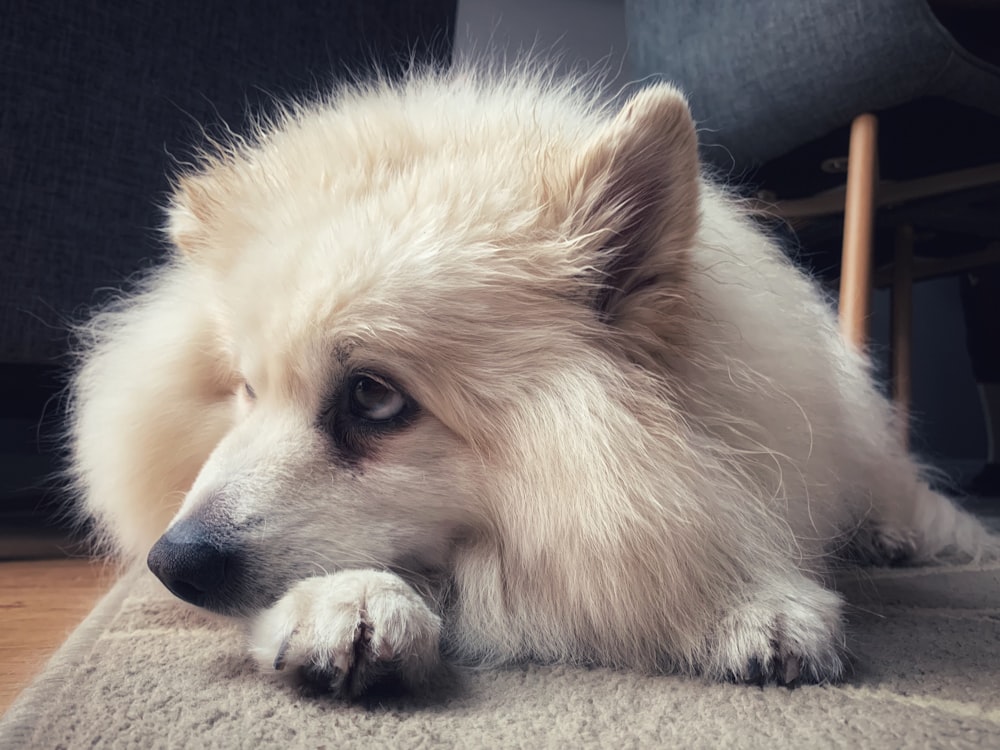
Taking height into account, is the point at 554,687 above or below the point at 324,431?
below

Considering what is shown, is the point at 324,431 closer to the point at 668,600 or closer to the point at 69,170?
the point at 668,600

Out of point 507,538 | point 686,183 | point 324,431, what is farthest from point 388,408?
point 686,183

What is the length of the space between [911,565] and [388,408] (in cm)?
127

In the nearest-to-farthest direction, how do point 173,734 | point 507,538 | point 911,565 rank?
point 173,734 < point 507,538 < point 911,565

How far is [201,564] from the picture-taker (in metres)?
0.98

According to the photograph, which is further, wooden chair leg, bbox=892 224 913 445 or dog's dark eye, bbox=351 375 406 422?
wooden chair leg, bbox=892 224 913 445

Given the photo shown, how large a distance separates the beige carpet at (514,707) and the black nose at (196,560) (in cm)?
11

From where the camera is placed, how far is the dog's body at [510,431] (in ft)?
3.28

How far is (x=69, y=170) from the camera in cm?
188

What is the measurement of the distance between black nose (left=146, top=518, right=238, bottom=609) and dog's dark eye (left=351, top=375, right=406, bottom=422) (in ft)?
0.81

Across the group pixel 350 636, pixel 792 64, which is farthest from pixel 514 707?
pixel 792 64

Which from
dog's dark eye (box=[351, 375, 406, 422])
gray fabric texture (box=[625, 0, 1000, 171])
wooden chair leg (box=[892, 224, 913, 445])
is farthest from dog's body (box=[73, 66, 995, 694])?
wooden chair leg (box=[892, 224, 913, 445])

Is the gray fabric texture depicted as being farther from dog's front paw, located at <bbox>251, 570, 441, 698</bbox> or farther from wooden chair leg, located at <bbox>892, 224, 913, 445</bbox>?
dog's front paw, located at <bbox>251, 570, 441, 698</bbox>

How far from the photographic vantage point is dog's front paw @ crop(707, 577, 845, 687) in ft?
3.16
